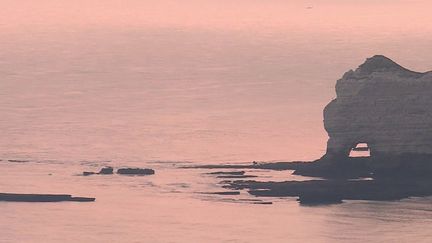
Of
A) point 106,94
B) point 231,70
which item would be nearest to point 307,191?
point 106,94

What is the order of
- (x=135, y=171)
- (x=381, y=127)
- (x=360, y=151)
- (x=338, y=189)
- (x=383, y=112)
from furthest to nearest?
1. (x=360, y=151)
2. (x=135, y=171)
3. (x=381, y=127)
4. (x=383, y=112)
5. (x=338, y=189)

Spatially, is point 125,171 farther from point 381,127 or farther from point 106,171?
point 381,127

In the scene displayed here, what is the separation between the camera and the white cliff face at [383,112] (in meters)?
111

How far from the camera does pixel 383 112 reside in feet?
365

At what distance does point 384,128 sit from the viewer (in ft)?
366

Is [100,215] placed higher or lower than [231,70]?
lower

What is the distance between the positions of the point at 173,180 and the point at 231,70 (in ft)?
245

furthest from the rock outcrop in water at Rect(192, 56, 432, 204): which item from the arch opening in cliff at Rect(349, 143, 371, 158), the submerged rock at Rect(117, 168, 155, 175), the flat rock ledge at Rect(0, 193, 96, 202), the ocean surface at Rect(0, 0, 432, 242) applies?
the flat rock ledge at Rect(0, 193, 96, 202)

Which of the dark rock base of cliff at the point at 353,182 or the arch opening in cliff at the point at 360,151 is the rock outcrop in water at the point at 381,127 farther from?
the arch opening in cliff at the point at 360,151

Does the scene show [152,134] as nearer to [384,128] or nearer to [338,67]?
[384,128]

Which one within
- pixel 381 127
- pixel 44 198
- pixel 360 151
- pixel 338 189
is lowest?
pixel 44 198

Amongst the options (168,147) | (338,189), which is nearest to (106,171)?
(168,147)

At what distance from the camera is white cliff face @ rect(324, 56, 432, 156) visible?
111 m

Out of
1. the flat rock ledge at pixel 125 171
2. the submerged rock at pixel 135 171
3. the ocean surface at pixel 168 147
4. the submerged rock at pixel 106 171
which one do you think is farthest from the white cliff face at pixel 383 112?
the submerged rock at pixel 106 171
